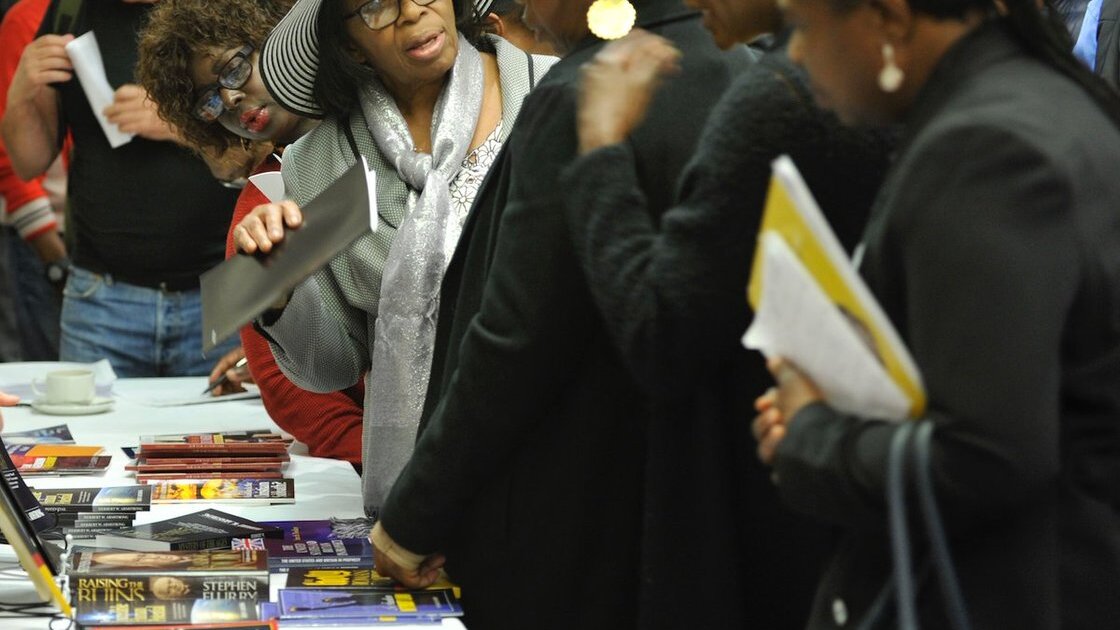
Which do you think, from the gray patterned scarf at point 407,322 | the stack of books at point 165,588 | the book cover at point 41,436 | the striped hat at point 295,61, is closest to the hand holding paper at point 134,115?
the book cover at point 41,436

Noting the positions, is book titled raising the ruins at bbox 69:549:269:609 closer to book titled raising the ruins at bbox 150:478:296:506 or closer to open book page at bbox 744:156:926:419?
book titled raising the ruins at bbox 150:478:296:506

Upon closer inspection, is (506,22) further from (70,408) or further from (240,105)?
(70,408)

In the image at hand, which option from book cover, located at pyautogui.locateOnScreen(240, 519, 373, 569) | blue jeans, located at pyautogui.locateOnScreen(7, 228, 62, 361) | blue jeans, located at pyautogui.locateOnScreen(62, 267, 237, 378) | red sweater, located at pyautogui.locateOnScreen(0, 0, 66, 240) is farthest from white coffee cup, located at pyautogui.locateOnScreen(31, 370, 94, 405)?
blue jeans, located at pyautogui.locateOnScreen(7, 228, 62, 361)

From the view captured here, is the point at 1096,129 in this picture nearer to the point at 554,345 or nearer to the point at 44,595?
the point at 554,345

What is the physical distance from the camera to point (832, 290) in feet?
3.37

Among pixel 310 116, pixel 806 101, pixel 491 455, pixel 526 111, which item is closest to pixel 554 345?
pixel 491 455

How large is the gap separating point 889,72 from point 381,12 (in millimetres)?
1503

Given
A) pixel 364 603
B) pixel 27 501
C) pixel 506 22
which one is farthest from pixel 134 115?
pixel 364 603

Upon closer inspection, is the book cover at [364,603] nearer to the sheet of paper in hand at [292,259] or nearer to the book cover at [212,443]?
the sheet of paper in hand at [292,259]

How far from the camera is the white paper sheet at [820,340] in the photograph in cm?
101

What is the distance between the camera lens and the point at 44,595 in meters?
1.67

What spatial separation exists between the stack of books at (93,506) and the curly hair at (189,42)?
3.03 feet

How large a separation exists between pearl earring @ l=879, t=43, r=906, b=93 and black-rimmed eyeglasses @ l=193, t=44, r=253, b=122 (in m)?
2.00

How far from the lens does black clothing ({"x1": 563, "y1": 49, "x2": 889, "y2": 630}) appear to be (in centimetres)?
132
